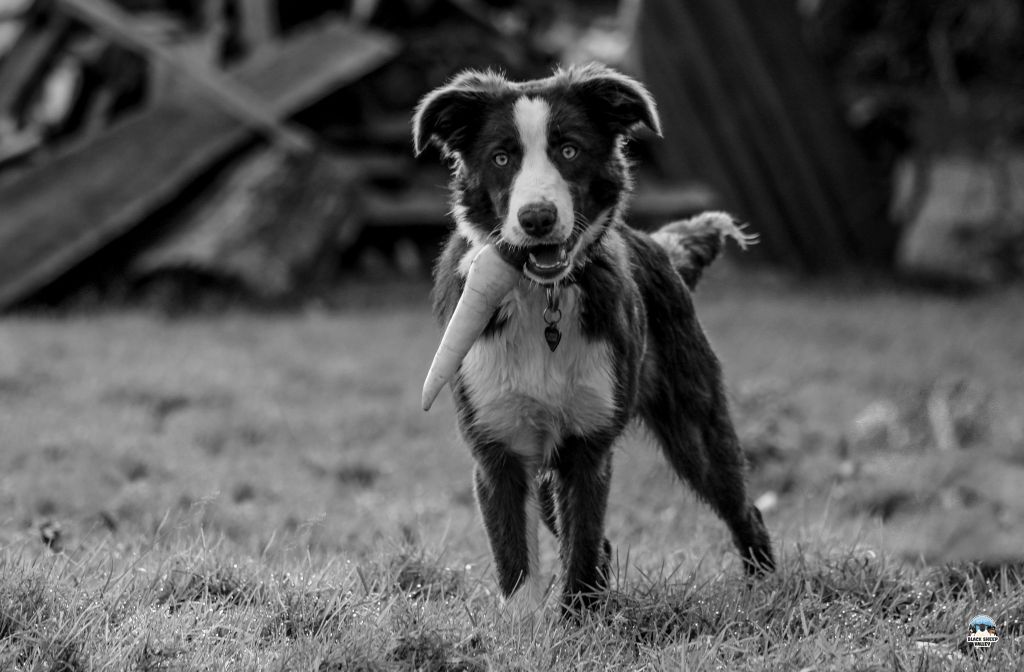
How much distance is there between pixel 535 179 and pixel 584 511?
3.60 ft

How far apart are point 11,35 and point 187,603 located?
8595mm

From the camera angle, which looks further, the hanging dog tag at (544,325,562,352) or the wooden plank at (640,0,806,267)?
the wooden plank at (640,0,806,267)

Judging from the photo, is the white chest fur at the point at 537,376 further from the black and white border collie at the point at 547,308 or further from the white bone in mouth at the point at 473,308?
the white bone in mouth at the point at 473,308

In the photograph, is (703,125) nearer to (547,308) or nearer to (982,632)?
(547,308)

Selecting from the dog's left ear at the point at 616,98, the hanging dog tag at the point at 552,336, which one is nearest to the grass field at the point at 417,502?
the hanging dog tag at the point at 552,336

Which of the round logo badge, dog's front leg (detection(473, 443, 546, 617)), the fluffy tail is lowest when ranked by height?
the round logo badge

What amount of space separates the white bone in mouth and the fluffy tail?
123 cm

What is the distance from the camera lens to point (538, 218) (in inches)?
150

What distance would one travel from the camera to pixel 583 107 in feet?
13.7

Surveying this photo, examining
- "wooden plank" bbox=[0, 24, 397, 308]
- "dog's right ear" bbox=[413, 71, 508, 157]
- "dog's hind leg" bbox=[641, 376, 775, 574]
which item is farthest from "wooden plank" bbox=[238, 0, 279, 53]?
"dog's hind leg" bbox=[641, 376, 775, 574]

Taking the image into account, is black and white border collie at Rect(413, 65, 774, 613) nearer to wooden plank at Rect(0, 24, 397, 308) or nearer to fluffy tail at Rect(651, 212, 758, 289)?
fluffy tail at Rect(651, 212, 758, 289)

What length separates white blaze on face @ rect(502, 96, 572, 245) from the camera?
3863mm

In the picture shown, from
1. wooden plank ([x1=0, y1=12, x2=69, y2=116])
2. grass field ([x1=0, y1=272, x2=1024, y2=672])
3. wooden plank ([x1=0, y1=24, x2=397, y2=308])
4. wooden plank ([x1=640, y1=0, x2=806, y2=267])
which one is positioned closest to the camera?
grass field ([x1=0, y1=272, x2=1024, y2=672])

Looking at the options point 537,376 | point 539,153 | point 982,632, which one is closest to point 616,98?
point 539,153
